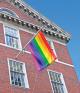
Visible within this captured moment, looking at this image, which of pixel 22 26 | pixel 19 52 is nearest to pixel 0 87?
pixel 19 52

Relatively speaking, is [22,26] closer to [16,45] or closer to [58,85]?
[16,45]

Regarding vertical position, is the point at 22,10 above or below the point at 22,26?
above

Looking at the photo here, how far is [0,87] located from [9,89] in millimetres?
797

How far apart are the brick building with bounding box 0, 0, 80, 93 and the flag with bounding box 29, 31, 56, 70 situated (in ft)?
9.43

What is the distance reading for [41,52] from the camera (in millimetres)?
23125

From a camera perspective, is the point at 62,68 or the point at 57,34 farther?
the point at 57,34

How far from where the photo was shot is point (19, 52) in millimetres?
26953

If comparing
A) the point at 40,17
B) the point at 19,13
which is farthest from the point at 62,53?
the point at 19,13

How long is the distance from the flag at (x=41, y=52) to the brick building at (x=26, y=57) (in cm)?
287

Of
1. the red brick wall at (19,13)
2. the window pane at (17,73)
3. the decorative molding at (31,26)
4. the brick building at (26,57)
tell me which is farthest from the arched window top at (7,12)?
the window pane at (17,73)

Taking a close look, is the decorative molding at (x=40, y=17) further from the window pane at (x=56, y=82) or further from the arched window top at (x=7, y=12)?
the window pane at (x=56, y=82)

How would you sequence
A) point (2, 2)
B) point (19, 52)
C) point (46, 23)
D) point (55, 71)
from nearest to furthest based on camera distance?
point (19, 52), point (55, 71), point (2, 2), point (46, 23)

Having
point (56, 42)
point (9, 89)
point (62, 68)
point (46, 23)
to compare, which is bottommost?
point (9, 89)

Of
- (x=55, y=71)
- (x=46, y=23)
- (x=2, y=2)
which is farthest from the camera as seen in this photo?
(x=46, y=23)
